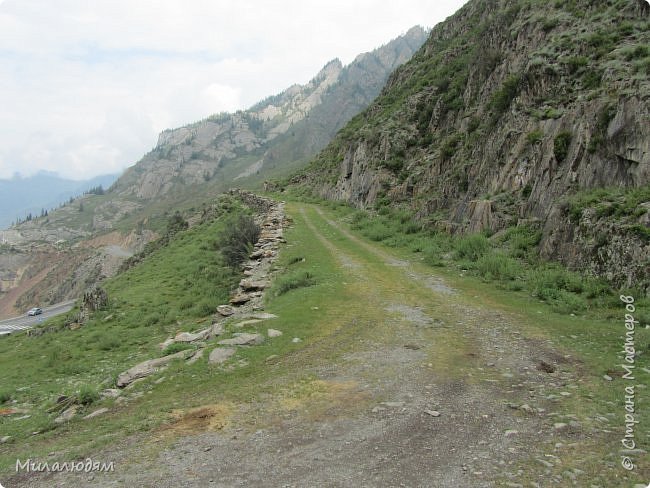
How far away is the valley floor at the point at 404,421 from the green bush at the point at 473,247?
681 centimetres

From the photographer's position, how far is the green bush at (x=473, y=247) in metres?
17.7

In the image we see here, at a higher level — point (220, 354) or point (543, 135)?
point (543, 135)

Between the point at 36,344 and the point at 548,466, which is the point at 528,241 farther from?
the point at 36,344

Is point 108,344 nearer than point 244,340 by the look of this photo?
No

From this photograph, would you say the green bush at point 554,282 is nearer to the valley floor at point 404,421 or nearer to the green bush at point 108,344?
the valley floor at point 404,421

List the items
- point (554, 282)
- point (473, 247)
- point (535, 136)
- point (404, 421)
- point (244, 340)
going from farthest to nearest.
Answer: point (535, 136)
point (473, 247)
point (554, 282)
point (244, 340)
point (404, 421)

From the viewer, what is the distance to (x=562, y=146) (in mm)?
16984

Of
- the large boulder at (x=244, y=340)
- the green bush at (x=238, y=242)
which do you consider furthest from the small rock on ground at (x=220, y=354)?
the green bush at (x=238, y=242)

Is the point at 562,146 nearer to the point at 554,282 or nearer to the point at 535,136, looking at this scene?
the point at 535,136

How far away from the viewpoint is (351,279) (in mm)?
16016

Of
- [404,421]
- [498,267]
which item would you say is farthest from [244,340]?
[498,267]

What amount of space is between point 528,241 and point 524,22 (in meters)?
19.0

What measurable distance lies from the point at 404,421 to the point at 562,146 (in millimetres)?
15213

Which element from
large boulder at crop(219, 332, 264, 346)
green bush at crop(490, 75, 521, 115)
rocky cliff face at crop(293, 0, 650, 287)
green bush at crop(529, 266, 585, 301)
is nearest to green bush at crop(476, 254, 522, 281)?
green bush at crop(529, 266, 585, 301)
